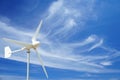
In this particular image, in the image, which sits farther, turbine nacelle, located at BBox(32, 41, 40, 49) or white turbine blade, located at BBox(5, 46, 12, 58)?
white turbine blade, located at BBox(5, 46, 12, 58)

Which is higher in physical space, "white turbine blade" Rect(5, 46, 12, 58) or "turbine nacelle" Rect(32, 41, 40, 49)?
"white turbine blade" Rect(5, 46, 12, 58)

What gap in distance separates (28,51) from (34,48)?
2.83 m

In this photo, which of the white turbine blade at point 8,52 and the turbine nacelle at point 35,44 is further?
the white turbine blade at point 8,52

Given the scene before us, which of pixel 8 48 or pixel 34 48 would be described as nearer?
pixel 34 48

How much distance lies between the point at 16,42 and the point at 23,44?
3.37m

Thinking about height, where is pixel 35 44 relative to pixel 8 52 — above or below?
below

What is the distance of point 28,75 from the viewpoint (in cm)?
5525

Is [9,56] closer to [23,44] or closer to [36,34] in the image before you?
[23,44]

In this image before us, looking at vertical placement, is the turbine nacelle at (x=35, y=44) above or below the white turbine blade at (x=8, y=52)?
below

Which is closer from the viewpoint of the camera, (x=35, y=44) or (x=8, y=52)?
(x=35, y=44)

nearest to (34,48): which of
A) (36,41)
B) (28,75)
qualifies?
(36,41)

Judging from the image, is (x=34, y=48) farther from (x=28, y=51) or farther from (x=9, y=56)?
(x=9, y=56)

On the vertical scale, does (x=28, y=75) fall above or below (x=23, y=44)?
below

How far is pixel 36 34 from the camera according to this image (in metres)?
53.7
